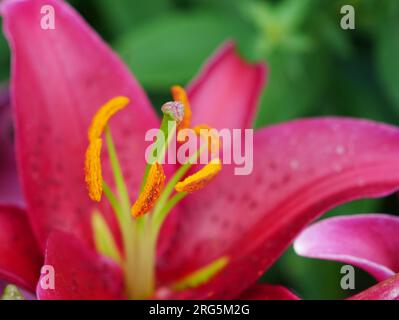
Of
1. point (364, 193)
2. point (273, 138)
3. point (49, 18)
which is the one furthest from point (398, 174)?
point (49, 18)

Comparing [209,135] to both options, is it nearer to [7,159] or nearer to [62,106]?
[62,106]

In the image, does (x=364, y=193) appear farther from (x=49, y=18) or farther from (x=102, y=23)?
(x=102, y=23)

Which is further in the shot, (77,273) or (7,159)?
(7,159)

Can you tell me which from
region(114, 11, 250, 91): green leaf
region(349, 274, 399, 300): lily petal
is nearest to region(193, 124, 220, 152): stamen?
region(349, 274, 399, 300): lily petal

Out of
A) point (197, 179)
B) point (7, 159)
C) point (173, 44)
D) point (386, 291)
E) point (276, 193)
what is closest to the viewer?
point (386, 291)

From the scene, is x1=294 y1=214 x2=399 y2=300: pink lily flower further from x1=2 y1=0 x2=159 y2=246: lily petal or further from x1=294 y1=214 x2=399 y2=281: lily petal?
x1=2 y1=0 x2=159 y2=246: lily petal

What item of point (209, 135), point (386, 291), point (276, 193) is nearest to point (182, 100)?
point (209, 135)
